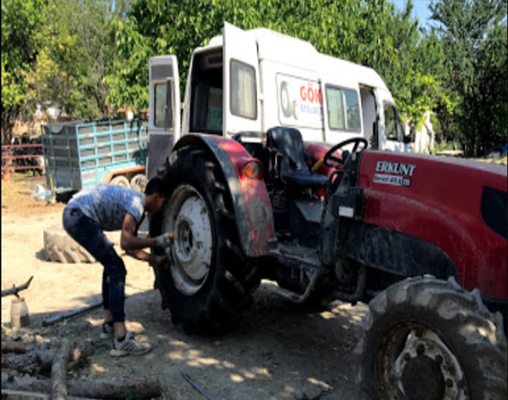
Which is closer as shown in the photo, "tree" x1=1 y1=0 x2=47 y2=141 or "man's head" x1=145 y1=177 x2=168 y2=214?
"man's head" x1=145 y1=177 x2=168 y2=214

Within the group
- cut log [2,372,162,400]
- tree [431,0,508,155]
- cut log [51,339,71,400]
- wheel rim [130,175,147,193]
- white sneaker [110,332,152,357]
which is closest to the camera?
cut log [51,339,71,400]

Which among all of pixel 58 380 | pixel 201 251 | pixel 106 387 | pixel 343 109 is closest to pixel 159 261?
pixel 201 251

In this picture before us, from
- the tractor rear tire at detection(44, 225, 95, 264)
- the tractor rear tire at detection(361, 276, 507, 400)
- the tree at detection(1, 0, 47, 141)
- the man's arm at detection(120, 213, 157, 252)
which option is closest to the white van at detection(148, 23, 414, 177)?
the tractor rear tire at detection(44, 225, 95, 264)

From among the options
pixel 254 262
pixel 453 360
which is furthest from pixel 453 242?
pixel 254 262

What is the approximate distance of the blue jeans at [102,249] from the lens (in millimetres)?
4122

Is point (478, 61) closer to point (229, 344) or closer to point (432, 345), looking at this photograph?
point (229, 344)

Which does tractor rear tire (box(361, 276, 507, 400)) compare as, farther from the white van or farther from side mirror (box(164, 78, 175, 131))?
side mirror (box(164, 78, 175, 131))

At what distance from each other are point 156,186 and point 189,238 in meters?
0.53

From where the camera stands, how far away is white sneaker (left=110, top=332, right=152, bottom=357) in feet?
12.9

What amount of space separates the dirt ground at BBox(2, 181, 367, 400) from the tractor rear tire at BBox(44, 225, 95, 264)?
21.6 inches

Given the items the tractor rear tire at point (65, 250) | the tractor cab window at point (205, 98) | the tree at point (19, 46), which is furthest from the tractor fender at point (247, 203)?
the tree at point (19, 46)

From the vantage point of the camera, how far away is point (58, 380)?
296 cm

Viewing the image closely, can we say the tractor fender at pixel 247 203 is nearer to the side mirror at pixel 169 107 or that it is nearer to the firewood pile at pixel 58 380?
the firewood pile at pixel 58 380

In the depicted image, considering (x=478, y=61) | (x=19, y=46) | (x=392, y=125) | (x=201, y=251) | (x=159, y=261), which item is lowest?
(x=159, y=261)
